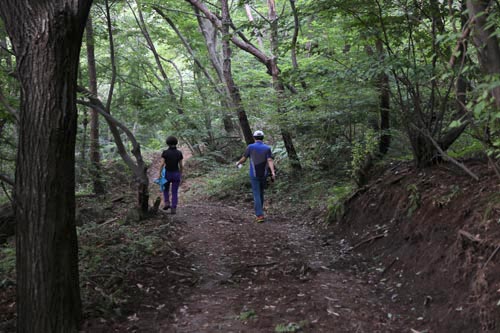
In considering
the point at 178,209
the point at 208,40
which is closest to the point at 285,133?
the point at 178,209

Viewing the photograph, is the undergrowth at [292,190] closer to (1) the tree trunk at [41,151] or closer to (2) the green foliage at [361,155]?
(2) the green foliage at [361,155]

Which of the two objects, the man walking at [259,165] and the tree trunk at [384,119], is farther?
the man walking at [259,165]

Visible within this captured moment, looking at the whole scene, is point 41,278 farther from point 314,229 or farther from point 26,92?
point 314,229

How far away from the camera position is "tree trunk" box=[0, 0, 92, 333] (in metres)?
3.69

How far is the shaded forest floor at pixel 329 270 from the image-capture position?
4.20 meters

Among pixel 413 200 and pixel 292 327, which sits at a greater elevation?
pixel 413 200

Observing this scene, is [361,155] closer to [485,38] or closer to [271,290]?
[271,290]

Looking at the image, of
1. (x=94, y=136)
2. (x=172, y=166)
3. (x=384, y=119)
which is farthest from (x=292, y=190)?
(x=94, y=136)

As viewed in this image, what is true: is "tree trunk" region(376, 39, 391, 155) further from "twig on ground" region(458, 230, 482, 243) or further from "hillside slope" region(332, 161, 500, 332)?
"twig on ground" region(458, 230, 482, 243)

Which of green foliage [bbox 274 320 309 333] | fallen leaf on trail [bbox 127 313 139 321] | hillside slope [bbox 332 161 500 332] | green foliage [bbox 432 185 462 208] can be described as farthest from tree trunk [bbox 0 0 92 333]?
green foliage [bbox 432 185 462 208]

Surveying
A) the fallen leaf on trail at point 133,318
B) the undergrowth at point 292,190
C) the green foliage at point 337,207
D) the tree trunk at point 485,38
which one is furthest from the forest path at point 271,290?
the tree trunk at point 485,38

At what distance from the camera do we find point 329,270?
595 cm

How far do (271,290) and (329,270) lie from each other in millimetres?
Answer: 1150

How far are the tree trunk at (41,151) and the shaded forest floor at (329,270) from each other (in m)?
0.72
